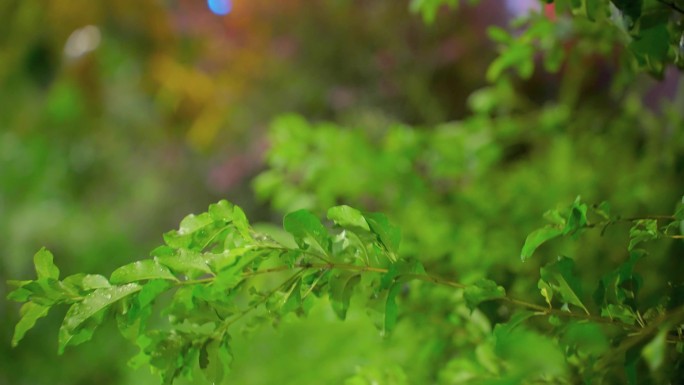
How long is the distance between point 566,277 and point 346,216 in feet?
0.41

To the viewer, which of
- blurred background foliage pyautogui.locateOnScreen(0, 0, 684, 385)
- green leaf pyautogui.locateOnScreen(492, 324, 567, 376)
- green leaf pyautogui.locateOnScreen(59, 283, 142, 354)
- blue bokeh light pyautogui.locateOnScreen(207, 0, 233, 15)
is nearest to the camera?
green leaf pyautogui.locateOnScreen(492, 324, 567, 376)

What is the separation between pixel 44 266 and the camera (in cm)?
34

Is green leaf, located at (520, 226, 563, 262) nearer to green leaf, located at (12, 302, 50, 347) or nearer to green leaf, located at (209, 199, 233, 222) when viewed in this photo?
green leaf, located at (209, 199, 233, 222)

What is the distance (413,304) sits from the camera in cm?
60

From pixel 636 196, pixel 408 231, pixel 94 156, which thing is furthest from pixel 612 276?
pixel 94 156

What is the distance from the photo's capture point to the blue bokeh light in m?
1.96

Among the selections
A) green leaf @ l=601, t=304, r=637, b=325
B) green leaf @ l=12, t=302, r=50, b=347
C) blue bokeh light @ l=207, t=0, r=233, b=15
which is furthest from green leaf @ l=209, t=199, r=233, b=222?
blue bokeh light @ l=207, t=0, r=233, b=15

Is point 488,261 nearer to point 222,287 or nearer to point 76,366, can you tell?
point 222,287

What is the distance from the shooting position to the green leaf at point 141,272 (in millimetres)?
328

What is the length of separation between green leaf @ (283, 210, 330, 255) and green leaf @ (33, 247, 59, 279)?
0.13m

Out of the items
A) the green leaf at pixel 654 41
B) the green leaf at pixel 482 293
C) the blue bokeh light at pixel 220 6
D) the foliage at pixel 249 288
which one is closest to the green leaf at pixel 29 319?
the foliage at pixel 249 288

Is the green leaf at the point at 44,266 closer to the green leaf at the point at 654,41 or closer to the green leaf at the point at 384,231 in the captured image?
the green leaf at the point at 384,231

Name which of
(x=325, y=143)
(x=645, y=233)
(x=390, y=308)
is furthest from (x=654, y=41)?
(x=325, y=143)

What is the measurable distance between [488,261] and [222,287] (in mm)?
440
